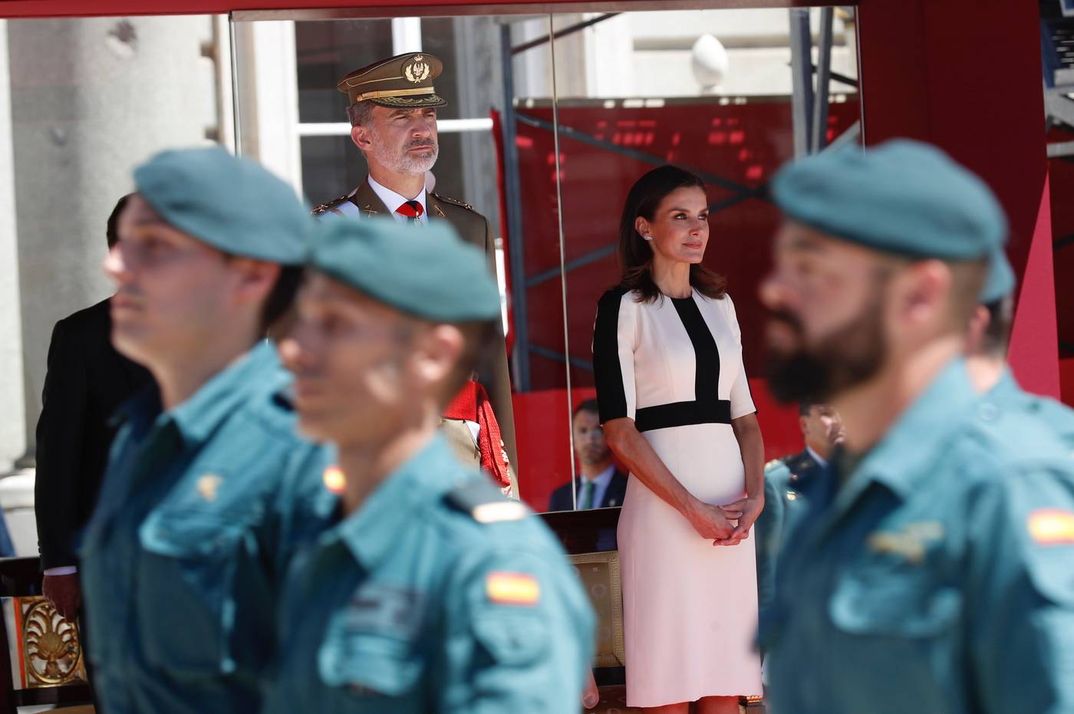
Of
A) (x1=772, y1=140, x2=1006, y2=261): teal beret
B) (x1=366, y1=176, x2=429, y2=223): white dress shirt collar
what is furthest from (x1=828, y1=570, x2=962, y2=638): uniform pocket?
(x1=366, y1=176, x2=429, y2=223): white dress shirt collar

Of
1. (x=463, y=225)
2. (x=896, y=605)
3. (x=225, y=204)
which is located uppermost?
(x=463, y=225)

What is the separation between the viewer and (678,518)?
4.99 metres

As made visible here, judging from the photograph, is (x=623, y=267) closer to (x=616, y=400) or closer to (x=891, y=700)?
(x=616, y=400)

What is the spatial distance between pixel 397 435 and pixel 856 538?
0.57 metres

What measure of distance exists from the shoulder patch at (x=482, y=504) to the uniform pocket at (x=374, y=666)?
18cm

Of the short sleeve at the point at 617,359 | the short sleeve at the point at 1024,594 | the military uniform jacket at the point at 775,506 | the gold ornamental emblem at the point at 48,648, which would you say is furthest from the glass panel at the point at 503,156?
the short sleeve at the point at 1024,594

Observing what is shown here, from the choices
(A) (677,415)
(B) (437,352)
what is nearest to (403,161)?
(A) (677,415)

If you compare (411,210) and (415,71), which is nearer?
(411,210)

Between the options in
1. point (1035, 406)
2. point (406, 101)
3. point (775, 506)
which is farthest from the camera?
point (775, 506)

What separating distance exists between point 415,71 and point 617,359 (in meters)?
1.13

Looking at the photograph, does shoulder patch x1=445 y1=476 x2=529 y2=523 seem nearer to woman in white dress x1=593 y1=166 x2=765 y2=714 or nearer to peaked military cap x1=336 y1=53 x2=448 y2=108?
woman in white dress x1=593 y1=166 x2=765 y2=714

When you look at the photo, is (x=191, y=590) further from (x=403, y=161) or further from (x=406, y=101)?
(x=406, y=101)

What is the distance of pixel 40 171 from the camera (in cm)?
664

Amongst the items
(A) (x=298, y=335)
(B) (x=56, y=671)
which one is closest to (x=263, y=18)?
(B) (x=56, y=671)
